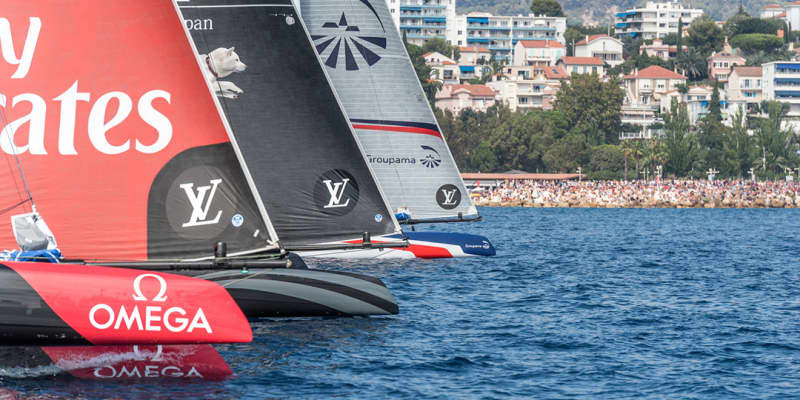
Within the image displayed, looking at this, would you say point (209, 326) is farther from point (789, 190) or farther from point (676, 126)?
point (676, 126)

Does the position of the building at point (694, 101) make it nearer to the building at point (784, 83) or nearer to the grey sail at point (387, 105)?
the building at point (784, 83)

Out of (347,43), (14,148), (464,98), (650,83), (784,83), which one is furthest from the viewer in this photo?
(650,83)

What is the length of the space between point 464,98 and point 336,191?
474ft

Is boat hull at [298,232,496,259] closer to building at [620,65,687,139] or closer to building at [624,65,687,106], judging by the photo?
building at [620,65,687,139]

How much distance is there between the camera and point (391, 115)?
99.0 ft

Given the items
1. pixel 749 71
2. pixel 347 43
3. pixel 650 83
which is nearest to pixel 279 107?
pixel 347 43

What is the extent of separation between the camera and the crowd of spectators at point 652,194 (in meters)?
106

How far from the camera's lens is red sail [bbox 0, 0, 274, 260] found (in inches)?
633

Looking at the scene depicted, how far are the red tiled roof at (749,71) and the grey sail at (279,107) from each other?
168401 mm

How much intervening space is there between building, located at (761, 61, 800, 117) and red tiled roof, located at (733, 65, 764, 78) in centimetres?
384

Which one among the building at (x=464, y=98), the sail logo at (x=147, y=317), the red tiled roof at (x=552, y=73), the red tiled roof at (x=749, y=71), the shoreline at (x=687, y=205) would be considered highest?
the red tiled roof at (x=552, y=73)

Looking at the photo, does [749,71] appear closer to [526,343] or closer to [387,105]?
[387,105]

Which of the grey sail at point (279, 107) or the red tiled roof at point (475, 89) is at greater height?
the red tiled roof at point (475, 89)

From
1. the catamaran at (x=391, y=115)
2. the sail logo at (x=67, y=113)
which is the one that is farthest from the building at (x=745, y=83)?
the sail logo at (x=67, y=113)
